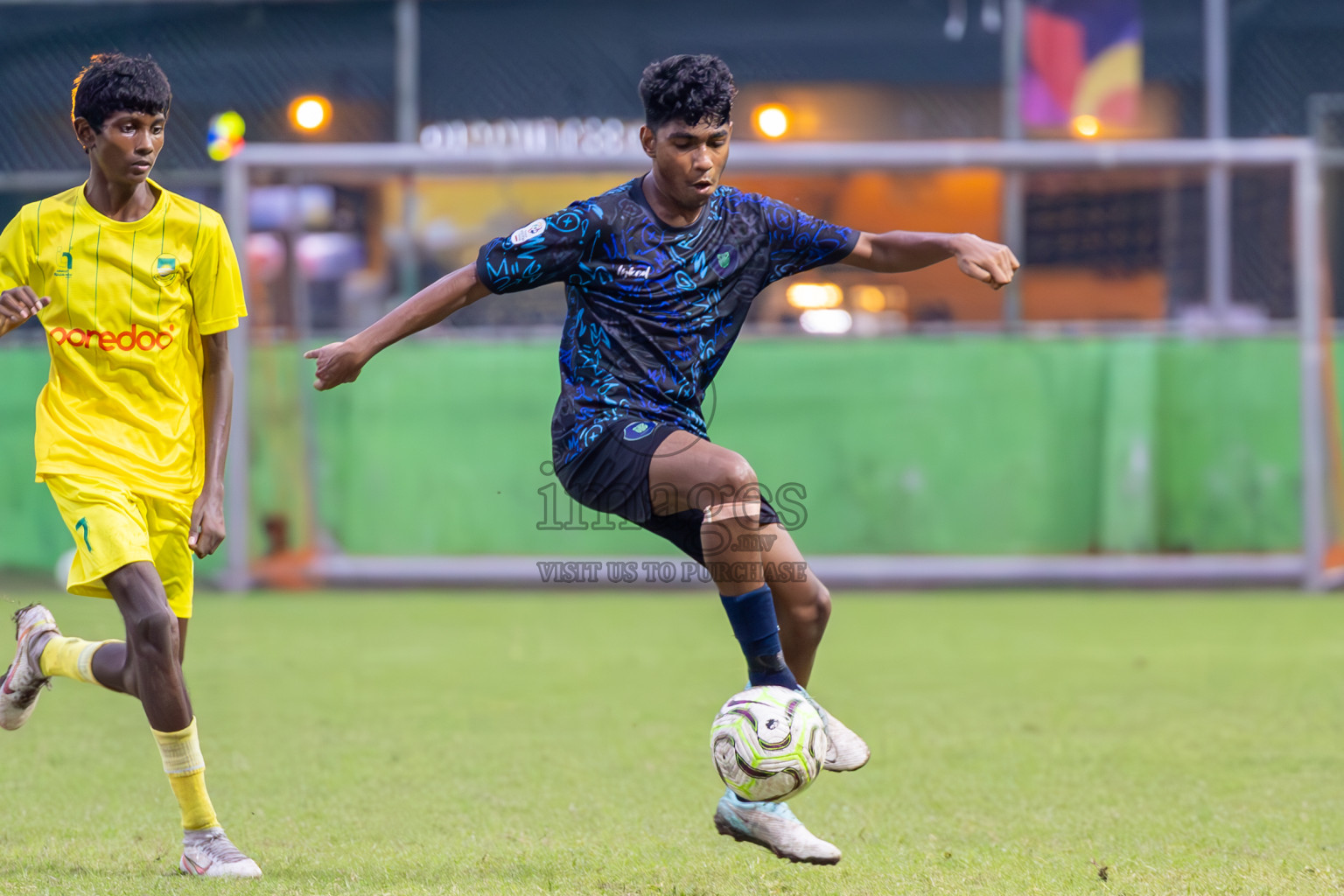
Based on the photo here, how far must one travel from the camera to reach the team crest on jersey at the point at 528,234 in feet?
13.8

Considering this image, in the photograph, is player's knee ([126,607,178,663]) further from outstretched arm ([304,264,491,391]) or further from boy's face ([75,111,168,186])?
boy's face ([75,111,168,186])

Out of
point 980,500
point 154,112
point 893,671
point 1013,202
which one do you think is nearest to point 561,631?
point 893,671

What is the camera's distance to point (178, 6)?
12.4 metres

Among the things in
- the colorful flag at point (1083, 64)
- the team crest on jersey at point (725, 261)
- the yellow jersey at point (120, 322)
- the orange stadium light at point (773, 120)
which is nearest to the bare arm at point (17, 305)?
the yellow jersey at point (120, 322)

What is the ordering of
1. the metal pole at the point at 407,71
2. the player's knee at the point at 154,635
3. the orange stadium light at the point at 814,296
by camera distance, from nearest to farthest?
the player's knee at the point at 154,635 < the orange stadium light at the point at 814,296 < the metal pole at the point at 407,71

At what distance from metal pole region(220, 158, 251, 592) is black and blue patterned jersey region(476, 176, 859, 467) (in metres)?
7.31

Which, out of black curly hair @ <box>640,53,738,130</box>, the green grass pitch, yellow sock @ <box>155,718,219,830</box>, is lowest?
the green grass pitch

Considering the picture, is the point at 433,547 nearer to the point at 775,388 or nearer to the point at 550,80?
the point at 775,388

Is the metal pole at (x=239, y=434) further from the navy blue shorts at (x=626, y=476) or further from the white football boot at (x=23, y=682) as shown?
the navy blue shorts at (x=626, y=476)

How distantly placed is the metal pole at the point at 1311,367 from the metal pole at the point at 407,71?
6439 mm

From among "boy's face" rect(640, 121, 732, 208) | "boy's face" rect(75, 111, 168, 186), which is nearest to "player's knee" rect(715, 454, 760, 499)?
"boy's face" rect(640, 121, 732, 208)

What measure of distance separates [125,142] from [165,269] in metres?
0.37

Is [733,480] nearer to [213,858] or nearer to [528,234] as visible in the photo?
[528,234]

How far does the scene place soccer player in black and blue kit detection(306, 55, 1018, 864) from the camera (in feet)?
13.4
